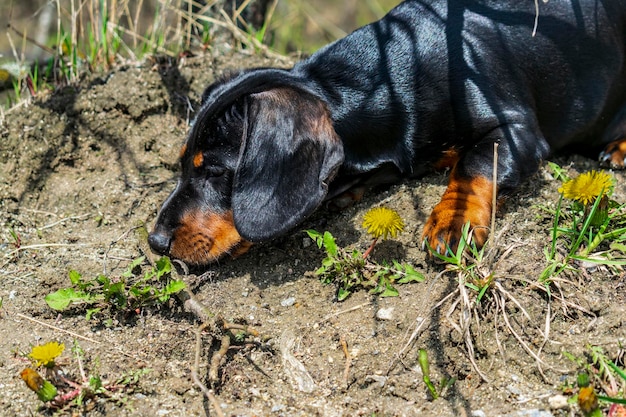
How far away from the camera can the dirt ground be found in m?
2.47

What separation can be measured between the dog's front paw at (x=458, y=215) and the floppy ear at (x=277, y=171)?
0.46m

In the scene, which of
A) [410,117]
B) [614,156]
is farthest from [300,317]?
[614,156]

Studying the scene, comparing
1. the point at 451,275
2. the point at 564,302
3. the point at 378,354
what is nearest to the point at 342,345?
the point at 378,354

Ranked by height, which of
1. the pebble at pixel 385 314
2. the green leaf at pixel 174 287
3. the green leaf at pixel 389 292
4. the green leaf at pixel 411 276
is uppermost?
the green leaf at pixel 174 287

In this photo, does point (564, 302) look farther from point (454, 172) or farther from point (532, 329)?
point (454, 172)

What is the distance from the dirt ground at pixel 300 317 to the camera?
2467mm

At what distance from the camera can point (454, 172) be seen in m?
3.25

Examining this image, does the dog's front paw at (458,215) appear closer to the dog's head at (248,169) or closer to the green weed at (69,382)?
the dog's head at (248,169)

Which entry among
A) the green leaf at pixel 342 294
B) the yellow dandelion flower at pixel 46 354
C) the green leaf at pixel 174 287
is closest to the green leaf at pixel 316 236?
the green leaf at pixel 342 294

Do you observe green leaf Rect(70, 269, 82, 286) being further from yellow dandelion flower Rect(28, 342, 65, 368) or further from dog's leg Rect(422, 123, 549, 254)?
dog's leg Rect(422, 123, 549, 254)

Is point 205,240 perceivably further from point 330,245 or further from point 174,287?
point 330,245

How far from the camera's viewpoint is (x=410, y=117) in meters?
3.30

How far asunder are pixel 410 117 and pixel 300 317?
41.6 inches

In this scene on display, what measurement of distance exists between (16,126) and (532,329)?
2688mm
